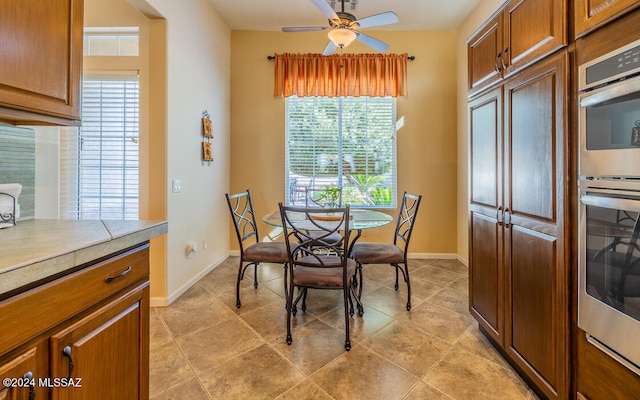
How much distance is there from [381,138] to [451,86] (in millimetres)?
1200

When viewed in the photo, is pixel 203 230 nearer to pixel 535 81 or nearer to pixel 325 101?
pixel 325 101

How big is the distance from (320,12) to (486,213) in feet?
10.7

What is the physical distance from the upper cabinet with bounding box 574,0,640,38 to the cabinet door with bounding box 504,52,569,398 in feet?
0.43

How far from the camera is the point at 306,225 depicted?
2.46 m

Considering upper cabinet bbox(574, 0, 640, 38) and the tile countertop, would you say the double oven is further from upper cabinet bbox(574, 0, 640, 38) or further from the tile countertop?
the tile countertop

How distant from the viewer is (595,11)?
116 centimetres

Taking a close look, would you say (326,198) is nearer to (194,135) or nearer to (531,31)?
(194,135)

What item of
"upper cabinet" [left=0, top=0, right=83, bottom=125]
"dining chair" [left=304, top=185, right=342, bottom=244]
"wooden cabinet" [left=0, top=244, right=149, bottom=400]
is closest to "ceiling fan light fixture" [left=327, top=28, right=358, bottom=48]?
"dining chair" [left=304, top=185, right=342, bottom=244]

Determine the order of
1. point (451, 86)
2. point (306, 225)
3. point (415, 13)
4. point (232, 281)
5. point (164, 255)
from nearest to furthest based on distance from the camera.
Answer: point (306, 225), point (164, 255), point (232, 281), point (415, 13), point (451, 86)

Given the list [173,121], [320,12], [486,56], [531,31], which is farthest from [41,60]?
[320,12]

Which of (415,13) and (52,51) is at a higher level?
(415,13)

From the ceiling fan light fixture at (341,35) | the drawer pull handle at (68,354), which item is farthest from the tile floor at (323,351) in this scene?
the ceiling fan light fixture at (341,35)

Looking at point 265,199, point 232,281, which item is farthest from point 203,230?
point 265,199

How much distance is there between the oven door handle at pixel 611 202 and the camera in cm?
102
